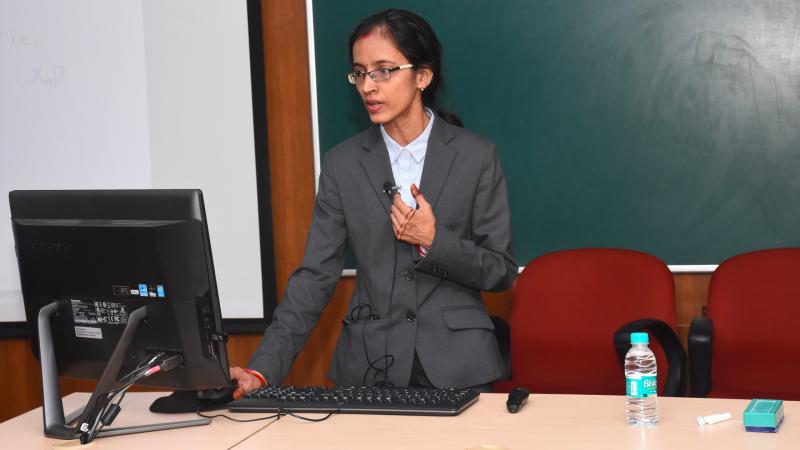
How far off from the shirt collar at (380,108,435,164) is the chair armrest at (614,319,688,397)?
80 cm

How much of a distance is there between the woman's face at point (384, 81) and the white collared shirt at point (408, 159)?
112mm

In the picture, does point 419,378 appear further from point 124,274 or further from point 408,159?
point 124,274

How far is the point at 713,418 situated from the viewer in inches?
70.5

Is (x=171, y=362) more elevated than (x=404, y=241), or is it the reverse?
(x=404, y=241)

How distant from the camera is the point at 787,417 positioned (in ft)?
5.95

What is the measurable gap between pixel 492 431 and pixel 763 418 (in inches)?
20.6

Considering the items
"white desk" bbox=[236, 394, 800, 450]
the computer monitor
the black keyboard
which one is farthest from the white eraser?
the computer monitor

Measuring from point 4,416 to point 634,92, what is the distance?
2.88 meters

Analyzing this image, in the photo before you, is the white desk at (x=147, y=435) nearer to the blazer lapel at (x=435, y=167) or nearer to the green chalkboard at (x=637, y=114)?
the blazer lapel at (x=435, y=167)

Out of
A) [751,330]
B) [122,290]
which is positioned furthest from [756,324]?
[122,290]

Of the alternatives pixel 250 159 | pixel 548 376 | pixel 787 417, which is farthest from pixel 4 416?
pixel 787 417

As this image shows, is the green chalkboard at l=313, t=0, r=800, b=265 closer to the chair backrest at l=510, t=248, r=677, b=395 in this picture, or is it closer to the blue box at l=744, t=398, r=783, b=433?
the chair backrest at l=510, t=248, r=677, b=395

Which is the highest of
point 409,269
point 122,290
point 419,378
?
point 122,290

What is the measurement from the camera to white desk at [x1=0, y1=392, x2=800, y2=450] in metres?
1.69
